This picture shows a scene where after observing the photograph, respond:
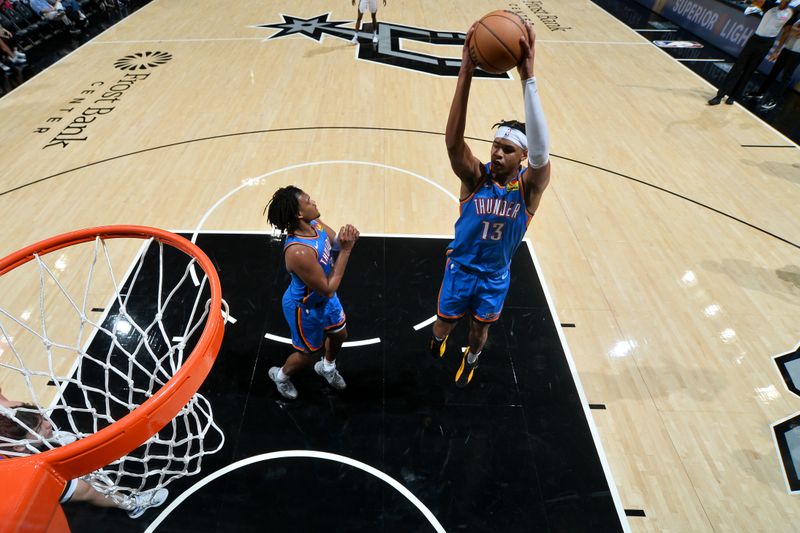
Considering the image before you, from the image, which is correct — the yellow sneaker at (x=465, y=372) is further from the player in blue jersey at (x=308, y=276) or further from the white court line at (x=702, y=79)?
the white court line at (x=702, y=79)

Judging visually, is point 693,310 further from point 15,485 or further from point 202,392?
point 15,485

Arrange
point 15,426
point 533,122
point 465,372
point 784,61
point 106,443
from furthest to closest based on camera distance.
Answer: point 784,61, point 465,372, point 15,426, point 533,122, point 106,443

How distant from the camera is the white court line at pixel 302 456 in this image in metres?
2.58

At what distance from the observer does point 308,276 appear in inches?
94.0

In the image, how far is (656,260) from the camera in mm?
4527

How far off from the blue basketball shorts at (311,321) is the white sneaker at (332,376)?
1.17 ft

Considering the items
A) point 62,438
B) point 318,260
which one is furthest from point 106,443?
Answer: point 318,260

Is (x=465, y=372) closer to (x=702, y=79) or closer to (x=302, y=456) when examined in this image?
(x=302, y=456)

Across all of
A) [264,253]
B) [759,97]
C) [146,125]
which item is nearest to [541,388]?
[264,253]

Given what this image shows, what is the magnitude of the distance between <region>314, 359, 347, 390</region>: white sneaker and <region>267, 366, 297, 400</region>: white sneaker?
22cm

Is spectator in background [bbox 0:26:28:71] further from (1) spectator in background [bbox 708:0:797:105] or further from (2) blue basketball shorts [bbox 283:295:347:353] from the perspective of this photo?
(1) spectator in background [bbox 708:0:797:105]

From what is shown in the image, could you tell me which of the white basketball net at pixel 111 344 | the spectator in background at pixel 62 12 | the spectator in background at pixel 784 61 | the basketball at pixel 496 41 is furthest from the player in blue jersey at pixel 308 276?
the spectator in background at pixel 62 12

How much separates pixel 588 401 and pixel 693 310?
167cm

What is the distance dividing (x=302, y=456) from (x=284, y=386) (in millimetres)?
505
